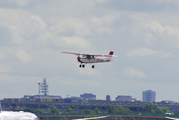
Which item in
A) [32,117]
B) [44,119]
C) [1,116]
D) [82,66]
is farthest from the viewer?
[44,119]

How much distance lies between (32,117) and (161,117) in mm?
122006

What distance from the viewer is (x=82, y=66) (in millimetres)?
127500

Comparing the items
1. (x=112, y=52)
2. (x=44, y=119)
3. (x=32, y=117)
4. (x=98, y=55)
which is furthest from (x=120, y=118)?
(x=32, y=117)

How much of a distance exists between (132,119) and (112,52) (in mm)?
52708

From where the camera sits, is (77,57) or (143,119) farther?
(143,119)

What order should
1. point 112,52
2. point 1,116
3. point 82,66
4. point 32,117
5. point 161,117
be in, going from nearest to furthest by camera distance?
point 1,116
point 32,117
point 82,66
point 112,52
point 161,117

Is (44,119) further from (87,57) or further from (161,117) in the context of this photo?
(87,57)

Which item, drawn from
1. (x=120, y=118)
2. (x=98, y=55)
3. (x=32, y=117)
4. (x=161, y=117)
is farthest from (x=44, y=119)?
(x=32, y=117)

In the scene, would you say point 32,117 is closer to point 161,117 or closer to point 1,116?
point 1,116

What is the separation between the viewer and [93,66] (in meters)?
128

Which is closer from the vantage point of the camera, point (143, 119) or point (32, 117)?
point (32, 117)

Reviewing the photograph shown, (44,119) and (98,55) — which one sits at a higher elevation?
(98,55)

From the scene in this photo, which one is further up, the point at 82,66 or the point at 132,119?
the point at 82,66

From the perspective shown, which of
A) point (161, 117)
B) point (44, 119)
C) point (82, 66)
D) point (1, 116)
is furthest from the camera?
point (44, 119)
